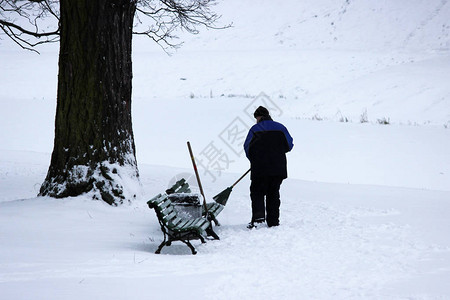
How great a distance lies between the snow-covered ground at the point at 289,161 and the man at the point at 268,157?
316 mm

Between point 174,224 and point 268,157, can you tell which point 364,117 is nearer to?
point 268,157

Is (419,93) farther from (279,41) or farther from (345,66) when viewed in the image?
(279,41)

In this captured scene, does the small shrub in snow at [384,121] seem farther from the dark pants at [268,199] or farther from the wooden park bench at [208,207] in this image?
the wooden park bench at [208,207]

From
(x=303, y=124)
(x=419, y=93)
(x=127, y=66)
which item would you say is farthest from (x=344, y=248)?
(x=419, y=93)

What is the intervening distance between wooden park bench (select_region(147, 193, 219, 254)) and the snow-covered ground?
0.19 meters

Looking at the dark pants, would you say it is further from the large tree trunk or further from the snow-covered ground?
the large tree trunk

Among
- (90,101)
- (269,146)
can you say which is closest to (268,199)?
(269,146)

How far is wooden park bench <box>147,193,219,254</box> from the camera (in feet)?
18.7

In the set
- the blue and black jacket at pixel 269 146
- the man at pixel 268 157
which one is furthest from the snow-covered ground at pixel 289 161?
the blue and black jacket at pixel 269 146

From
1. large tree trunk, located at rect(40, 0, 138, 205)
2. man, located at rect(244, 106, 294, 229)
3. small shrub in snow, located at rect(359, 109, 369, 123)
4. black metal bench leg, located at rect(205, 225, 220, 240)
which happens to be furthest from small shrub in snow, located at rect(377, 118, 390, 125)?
black metal bench leg, located at rect(205, 225, 220, 240)

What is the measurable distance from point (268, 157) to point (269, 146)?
6.1 inches

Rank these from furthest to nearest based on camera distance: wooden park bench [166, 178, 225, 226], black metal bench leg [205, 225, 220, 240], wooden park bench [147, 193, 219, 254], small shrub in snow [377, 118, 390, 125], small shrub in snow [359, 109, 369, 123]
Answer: small shrub in snow [359, 109, 369, 123], small shrub in snow [377, 118, 390, 125], wooden park bench [166, 178, 225, 226], black metal bench leg [205, 225, 220, 240], wooden park bench [147, 193, 219, 254]

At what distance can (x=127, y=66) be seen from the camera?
773cm

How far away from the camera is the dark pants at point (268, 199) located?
23.7 ft
